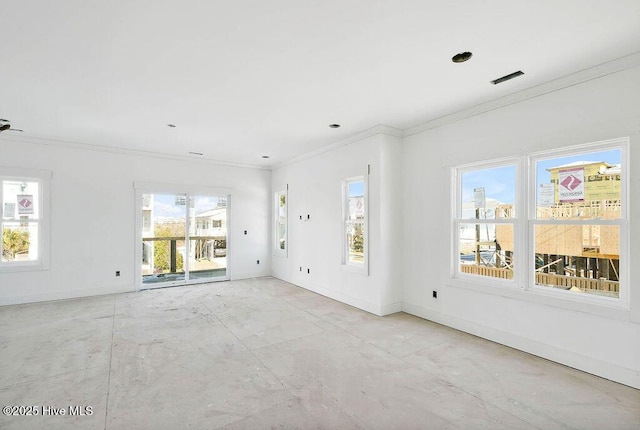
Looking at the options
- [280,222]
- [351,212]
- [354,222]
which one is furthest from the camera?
[280,222]

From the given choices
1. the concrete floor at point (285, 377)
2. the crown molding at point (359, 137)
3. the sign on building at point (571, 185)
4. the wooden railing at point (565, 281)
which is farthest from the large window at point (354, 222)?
the sign on building at point (571, 185)

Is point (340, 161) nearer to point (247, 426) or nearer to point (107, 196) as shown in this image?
point (247, 426)

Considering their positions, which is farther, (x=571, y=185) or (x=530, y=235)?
(x=530, y=235)

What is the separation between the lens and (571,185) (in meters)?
3.10

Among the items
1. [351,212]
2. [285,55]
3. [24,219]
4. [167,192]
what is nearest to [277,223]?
[167,192]

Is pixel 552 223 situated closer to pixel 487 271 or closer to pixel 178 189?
pixel 487 271

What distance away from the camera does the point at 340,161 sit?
5.33 metres

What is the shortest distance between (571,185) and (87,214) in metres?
7.29

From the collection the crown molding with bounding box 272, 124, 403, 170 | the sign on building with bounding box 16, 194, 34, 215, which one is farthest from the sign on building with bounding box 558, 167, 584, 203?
the sign on building with bounding box 16, 194, 34, 215

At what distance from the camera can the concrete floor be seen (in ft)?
7.20

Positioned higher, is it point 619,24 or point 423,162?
point 619,24

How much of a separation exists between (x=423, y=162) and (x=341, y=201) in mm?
1536

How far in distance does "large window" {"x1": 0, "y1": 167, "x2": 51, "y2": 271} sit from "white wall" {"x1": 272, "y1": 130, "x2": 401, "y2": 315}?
4361 millimetres


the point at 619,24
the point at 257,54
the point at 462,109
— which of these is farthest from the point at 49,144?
the point at 619,24
